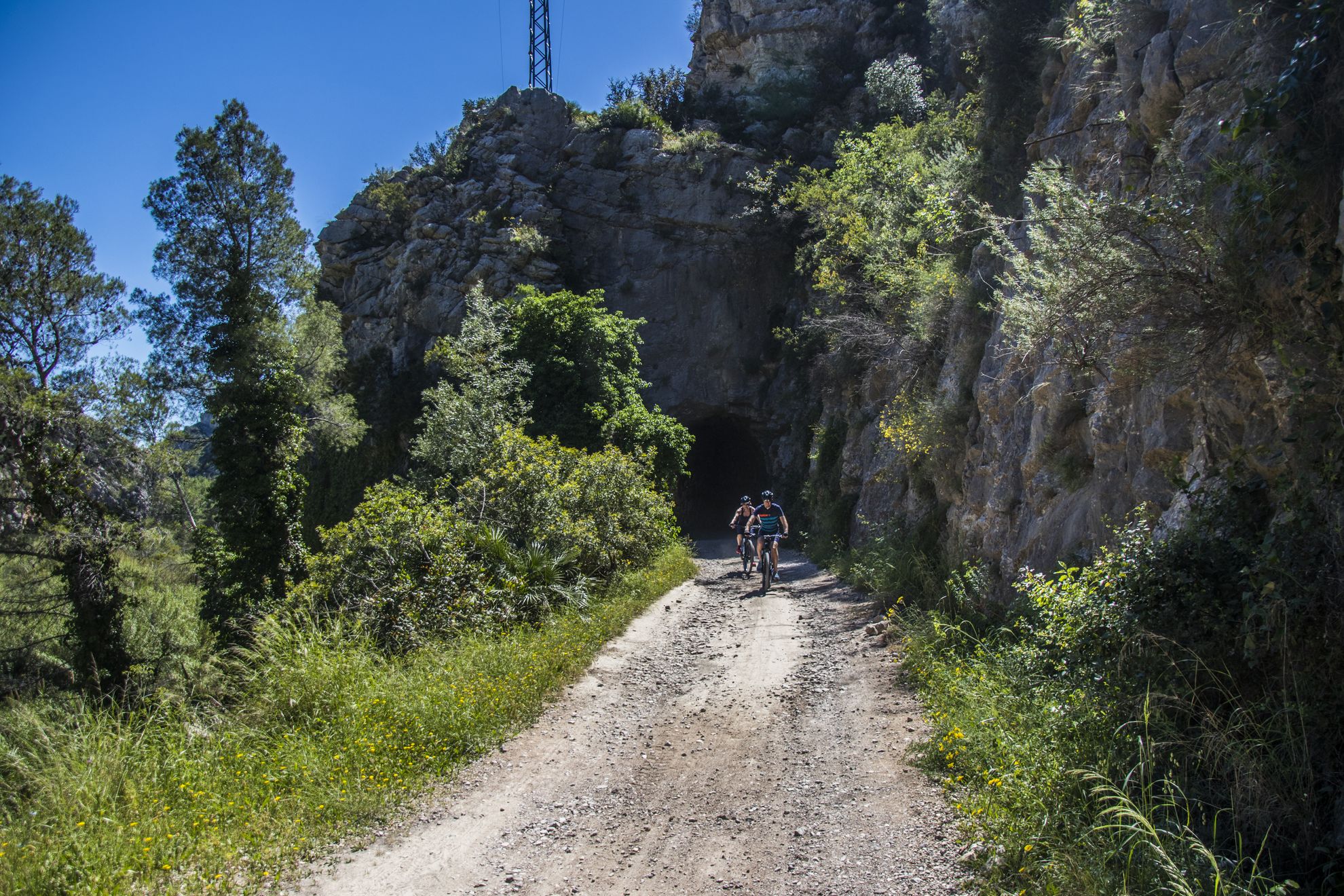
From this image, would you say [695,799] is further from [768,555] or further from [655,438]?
[655,438]

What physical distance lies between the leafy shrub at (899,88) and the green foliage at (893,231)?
5087 millimetres

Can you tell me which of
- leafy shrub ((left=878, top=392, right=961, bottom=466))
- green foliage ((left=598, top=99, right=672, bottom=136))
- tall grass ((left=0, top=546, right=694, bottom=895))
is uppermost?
green foliage ((left=598, top=99, right=672, bottom=136))

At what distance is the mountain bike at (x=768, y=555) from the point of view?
45.5 feet

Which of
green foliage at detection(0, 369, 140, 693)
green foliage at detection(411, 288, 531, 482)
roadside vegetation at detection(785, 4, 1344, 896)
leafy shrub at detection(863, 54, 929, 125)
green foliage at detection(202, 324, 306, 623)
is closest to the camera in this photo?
roadside vegetation at detection(785, 4, 1344, 896)

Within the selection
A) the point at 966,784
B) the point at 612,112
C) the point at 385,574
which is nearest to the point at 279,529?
the point at 385,574

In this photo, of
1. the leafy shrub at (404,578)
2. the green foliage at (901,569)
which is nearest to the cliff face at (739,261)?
the green foliage at (901,569)

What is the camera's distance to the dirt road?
4.49m

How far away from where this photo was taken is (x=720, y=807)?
536 centimetres

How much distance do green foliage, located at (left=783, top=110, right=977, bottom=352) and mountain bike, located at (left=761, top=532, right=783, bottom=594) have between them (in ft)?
14.0

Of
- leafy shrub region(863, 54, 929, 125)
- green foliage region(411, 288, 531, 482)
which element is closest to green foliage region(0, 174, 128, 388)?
green foliage region(411, 288, 531, 482)

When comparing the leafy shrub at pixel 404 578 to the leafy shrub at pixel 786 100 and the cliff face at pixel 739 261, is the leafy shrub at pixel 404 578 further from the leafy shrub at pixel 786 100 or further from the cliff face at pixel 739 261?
the leafy shrub at pixel 786 100

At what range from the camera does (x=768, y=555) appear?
13930 mm

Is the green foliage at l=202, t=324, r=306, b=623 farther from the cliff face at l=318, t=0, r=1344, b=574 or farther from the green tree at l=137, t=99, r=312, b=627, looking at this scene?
the cliff face at l=318, t=0, r=1344, b=574

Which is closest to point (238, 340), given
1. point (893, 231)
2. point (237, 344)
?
point (237, 344)
